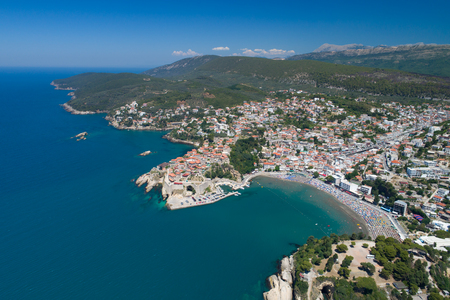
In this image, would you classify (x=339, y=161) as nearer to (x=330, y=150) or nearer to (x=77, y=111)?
(x=330, y=150)

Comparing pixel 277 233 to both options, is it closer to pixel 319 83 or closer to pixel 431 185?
pixel 431 185

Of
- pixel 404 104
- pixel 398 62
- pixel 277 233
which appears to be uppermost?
pixel 398 62

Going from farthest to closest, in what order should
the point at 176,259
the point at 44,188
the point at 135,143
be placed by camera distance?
the point at 135,143, the point at 44,188, the point at 176,259

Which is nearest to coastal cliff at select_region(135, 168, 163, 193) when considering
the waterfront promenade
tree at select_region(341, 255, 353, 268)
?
the waterfront promenade

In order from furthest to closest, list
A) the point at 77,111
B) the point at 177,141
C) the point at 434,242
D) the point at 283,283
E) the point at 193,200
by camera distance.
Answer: the point at 77,111 < the point at 177,141 < the point at 193,200 < the point at 434,242 < the point at 283,283

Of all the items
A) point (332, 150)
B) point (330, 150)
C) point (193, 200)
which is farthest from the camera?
point (332, 150)

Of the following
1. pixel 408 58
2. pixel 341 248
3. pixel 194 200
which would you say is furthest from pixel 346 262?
pixel 408 58

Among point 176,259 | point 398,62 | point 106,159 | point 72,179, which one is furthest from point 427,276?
point 398,62

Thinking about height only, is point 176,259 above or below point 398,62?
below

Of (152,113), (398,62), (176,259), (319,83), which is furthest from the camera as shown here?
(398,62)
